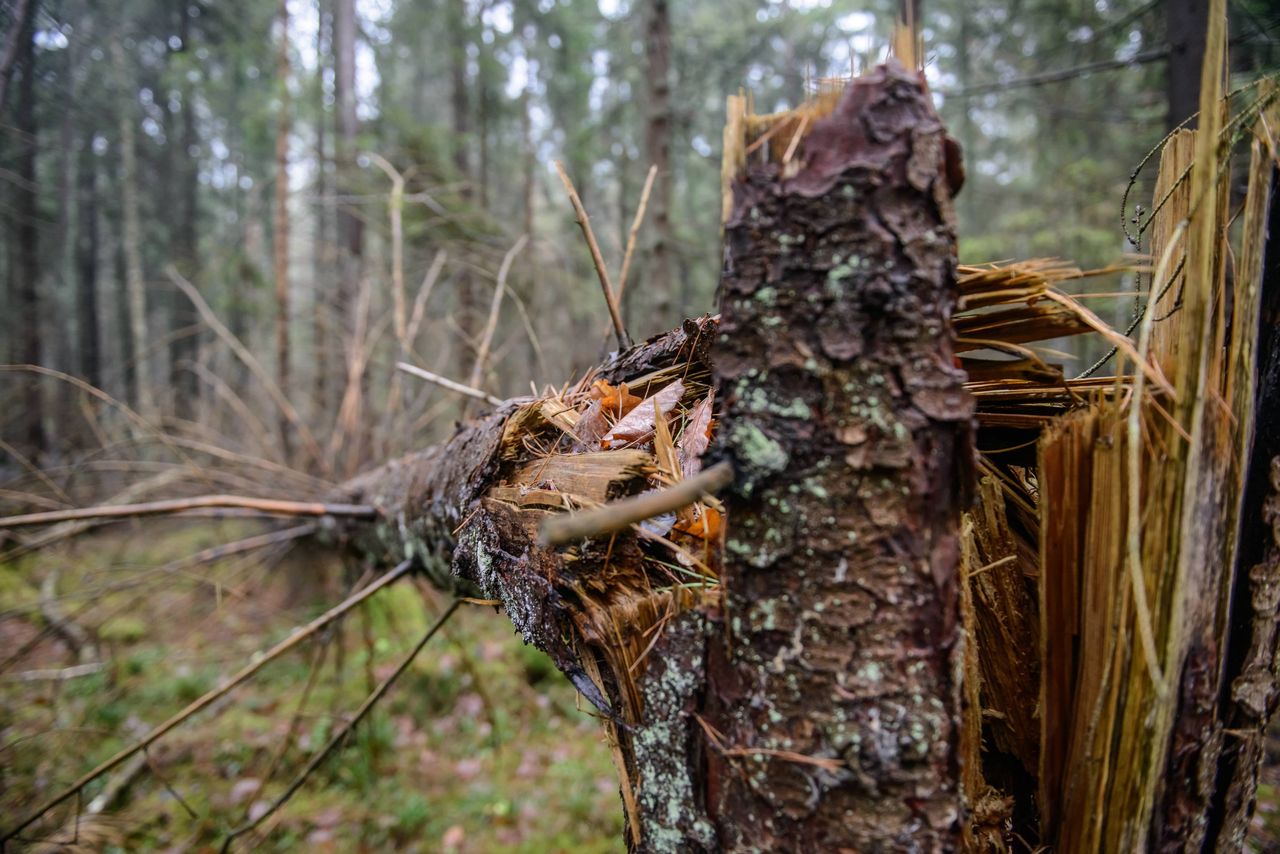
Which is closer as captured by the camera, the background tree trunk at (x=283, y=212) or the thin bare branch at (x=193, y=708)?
the thin bare branch at (x=193, y=708)

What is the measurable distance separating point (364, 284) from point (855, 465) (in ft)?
13.5

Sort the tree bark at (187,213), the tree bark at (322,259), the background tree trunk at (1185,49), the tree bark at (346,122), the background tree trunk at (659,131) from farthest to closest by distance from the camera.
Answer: the tree bark at (187,213), the tree bark at (346,122), the tree bark at (322,259), the background tree trunk at (659,131), the background tree trunk at (1185,49)

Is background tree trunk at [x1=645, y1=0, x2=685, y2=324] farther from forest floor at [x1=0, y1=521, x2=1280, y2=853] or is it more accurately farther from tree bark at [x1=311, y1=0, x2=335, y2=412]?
forest floor at [x1=0, y1=521, x2=1280, y2=853]

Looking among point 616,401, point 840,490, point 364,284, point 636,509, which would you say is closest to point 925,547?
point 840,490

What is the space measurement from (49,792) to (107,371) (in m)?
13.4

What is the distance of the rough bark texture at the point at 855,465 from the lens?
1.94 ft

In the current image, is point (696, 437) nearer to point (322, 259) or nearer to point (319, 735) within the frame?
point (319, 735)

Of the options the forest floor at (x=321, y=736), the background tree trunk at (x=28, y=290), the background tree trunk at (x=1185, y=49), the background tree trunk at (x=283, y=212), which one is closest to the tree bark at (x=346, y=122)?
the background tree trunk at (x=283, y=212)

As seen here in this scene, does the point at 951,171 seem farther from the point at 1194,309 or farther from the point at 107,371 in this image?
the point at 107,371

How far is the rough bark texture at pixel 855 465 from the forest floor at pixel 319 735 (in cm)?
245

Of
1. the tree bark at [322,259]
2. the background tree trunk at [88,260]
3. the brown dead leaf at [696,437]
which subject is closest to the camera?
the brown dead leaf at [696,437]

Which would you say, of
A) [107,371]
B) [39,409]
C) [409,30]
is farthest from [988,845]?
[107,371]

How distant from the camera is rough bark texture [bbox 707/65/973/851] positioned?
23.3 inches

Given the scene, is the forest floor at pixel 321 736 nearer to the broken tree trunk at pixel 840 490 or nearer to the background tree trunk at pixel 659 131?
the broken tree trunk at pixel 840 490
